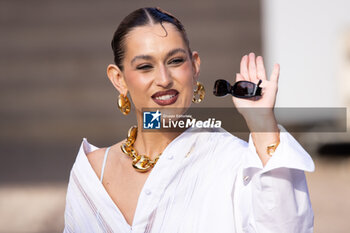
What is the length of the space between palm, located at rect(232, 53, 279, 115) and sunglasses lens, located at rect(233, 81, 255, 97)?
0.06ft

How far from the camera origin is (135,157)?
1.94 metres

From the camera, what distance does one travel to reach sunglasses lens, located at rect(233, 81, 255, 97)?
146 centimetres

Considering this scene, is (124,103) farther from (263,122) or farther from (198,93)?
(263,122)

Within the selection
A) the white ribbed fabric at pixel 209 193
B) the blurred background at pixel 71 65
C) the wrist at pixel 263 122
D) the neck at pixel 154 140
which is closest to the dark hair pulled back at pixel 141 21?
the neck at pixel 154 140

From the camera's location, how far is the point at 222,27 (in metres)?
13.5

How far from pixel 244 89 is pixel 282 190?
0.33 meters

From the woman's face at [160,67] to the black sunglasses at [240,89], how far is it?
0.81 ft

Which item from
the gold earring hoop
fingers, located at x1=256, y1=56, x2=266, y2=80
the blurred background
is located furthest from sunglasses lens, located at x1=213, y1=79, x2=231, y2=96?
the blurred background

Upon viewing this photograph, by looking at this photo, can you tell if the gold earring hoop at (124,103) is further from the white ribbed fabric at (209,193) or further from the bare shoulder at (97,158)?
the white ribbed fabric at (209,193)

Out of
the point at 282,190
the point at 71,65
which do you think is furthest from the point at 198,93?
the point at 71,65

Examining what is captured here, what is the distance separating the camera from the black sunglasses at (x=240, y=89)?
1461 millimetres

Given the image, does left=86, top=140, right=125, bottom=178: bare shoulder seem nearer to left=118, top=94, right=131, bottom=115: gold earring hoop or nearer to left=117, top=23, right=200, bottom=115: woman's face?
left=118, top=94, right=131, bottom=115: gold earring hoop

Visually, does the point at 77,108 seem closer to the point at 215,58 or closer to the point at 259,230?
the point at 215,58

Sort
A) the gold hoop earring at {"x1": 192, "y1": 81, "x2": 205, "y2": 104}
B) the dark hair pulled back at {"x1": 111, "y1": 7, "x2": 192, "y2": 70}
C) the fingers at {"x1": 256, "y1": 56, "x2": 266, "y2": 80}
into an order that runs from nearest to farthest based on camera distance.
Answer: the fingers at {"x1": 256, "y1": 56, "x2": 266, "y2": 80} → the dark hair pulled back at {"x1": 111, "y1": 7, "x2": 192, "y2": 70} → the gold hoop earring at {"x1": 192, "y1": 81, "x2": 205, "y2": 104}
